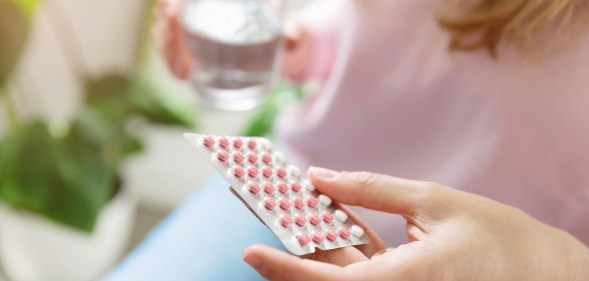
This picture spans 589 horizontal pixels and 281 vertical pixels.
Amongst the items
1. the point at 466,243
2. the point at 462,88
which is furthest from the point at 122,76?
the point at 466,243

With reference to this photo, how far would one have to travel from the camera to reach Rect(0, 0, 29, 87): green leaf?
1.01m

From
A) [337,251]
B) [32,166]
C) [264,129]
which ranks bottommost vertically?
[32,166]

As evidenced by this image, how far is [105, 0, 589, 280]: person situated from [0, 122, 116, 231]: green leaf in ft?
0.99

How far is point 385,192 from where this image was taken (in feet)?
1.63

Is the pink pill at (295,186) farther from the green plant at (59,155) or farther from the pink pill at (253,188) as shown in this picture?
the green plant at (59,155)

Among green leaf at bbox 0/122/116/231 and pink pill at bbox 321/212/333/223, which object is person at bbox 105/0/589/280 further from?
green leaf at bbox 0/122/116/231

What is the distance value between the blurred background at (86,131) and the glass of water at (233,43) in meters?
0.29

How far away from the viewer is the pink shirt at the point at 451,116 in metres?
0.61

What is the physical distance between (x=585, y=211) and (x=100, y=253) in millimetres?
798

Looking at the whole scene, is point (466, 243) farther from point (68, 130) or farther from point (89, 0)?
point (89, 0)

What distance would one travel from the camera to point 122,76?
3.77 ft

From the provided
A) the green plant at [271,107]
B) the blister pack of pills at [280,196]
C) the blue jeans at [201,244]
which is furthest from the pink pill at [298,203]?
the green plant at [271,107]

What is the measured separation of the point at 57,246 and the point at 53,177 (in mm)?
197

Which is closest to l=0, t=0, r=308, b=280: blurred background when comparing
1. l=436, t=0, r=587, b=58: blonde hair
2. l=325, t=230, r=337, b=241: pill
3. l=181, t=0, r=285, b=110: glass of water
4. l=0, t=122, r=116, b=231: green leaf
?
l=0, t=122, r=116, b=231: green leaf
